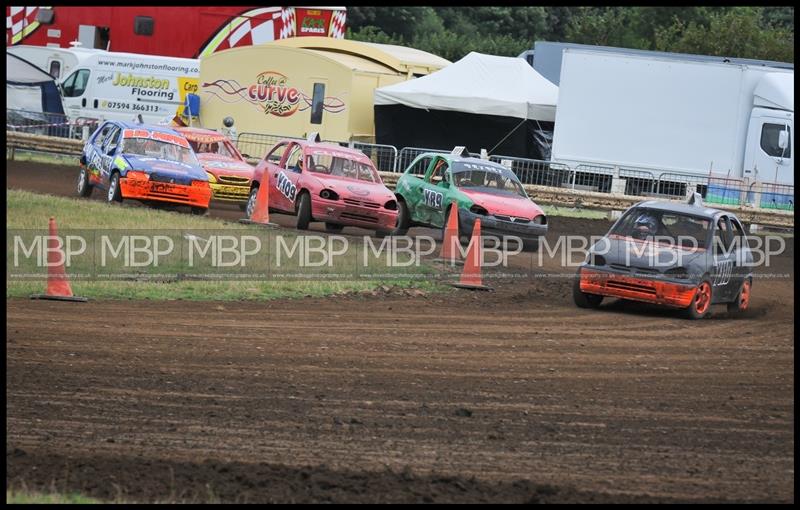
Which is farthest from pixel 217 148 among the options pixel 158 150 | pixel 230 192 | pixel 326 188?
pixel 326 188

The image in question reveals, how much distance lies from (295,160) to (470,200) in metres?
3.32

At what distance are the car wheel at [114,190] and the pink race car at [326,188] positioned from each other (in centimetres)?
236

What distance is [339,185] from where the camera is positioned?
21.3m

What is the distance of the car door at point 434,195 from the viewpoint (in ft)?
69.4

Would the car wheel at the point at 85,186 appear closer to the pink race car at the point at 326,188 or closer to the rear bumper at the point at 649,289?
the pink race car at the point at 326,188

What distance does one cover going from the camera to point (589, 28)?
58.3 meters

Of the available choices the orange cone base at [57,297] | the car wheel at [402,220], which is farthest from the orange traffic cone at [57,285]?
the car wheel at [402,220]

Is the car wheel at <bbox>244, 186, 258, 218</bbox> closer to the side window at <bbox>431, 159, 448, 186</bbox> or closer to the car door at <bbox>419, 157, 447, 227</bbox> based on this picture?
the car door at <bbox>419, 157, 447, 227</bbox>

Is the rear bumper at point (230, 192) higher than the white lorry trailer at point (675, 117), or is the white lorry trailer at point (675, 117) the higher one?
the white lorry trailer at point (675, 117)

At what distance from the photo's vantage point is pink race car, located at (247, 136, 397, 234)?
21.1 metres

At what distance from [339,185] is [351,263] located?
4.27m

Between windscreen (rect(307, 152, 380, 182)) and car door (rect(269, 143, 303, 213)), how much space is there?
26 cm

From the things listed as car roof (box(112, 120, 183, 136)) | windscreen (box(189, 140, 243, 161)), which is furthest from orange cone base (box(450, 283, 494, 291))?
windscreen (box(189, 140, 243, 161))

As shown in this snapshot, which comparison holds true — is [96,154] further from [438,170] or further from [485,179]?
[485,179]
